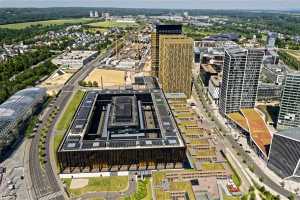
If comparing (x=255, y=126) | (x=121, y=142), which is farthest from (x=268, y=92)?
(x=121, y=142)

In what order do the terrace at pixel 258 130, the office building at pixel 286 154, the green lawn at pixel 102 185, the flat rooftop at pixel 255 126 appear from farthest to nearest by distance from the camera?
the flat rooftop at pixel 255 126 → the terrace at pixel 258 130 → the office building at pixel 286 154 → the green lawn at pixel 102 185

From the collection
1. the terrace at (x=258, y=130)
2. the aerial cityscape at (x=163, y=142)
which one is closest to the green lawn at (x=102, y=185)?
the aerial cityscape at (x=163, y=142)

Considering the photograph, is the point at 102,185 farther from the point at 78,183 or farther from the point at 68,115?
the point at 68,115

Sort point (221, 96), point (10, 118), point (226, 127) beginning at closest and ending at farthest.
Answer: point (10, 118) < point (226, 127) < point (221, 96)

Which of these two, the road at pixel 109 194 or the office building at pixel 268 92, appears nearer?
the road at pixel 109 194

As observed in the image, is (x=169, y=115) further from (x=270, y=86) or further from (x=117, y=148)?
(x=270, y=86)

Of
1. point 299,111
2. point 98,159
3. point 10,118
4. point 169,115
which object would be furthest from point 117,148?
point 299,111

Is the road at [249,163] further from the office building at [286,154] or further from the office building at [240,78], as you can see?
the office building at [240,78]

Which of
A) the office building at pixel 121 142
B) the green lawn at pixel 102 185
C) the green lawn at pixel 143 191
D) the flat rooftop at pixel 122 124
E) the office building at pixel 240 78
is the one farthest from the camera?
the office building at pixel 240 78

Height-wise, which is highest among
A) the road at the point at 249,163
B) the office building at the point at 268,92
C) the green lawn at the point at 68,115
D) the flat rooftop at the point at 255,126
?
the office building at the point at 268,92
